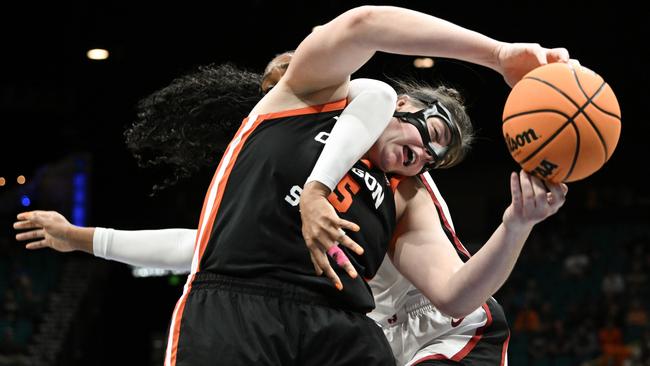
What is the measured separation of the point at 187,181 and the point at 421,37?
13506 millimetres

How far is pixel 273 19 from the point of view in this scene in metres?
11.3

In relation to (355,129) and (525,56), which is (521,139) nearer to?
(525,56)

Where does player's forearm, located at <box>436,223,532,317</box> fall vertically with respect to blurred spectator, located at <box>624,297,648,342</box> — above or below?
above

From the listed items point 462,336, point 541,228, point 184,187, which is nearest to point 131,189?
point 184,187

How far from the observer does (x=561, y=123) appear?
6.96ft

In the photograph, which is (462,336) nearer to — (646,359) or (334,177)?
(334,177)

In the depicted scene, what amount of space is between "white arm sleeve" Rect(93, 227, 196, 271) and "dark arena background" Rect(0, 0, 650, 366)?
6.65 m

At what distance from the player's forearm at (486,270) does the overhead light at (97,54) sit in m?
10.2

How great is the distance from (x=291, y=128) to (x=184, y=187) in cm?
1336

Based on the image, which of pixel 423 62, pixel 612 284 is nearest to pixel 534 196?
pixel 423 62

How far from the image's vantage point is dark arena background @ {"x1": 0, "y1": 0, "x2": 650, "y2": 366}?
448 inches

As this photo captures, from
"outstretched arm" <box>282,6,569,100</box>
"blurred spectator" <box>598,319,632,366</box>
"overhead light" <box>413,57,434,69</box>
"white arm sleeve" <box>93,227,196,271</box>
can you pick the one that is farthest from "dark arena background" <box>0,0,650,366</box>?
"outstretched arm" <box>282,6,569,100</box>

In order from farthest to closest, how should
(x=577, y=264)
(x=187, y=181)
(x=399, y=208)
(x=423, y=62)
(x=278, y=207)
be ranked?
1. (x=187, y=181)
2. (x=577, y=264)
3. (x=423, y=62)
4. (x=399, y=208)
5. (x=278, y=207)

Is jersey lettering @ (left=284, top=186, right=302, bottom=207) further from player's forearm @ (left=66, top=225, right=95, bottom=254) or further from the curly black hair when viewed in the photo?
player's forearm @ (left=66, top=225, right=95, bottom=254)
